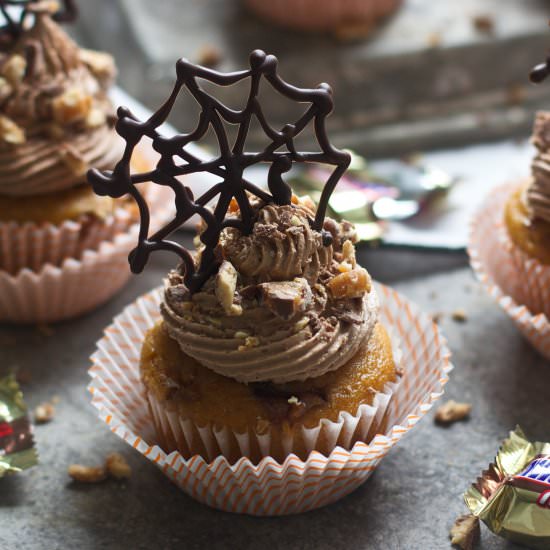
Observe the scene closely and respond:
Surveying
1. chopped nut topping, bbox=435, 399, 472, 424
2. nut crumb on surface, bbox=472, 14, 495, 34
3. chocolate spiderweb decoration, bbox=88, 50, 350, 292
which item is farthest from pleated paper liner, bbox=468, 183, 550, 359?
nut crumb on surface, bbox=472, 14, 495, 34

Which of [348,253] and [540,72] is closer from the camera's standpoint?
[348,253]

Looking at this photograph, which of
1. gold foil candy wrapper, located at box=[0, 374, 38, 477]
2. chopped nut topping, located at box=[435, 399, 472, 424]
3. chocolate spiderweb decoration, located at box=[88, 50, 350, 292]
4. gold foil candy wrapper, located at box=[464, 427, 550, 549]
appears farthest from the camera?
chopped nut topping, located at box=[435, 399, 472, 424]

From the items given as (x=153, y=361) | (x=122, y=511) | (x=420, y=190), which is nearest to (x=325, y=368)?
(x=153, y=361)

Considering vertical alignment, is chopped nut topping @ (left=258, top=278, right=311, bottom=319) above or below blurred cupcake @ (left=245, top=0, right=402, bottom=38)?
below

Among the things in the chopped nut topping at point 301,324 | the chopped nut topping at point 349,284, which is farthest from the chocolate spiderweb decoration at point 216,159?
the chopped nut topping at point 301,324

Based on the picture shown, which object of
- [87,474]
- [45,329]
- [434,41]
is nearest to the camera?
[87,474]

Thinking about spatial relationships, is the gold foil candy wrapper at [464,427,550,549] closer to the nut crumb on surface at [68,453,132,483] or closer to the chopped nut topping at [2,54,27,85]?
the nut crumb on surface at [68,453,132,483]

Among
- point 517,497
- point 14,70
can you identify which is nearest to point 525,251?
A: point 517,497

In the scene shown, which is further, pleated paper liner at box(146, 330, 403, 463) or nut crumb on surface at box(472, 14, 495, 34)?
nut crumb on surface at box(472, 14, 495, 34)

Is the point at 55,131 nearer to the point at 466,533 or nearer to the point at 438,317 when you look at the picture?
the point at 438,317
